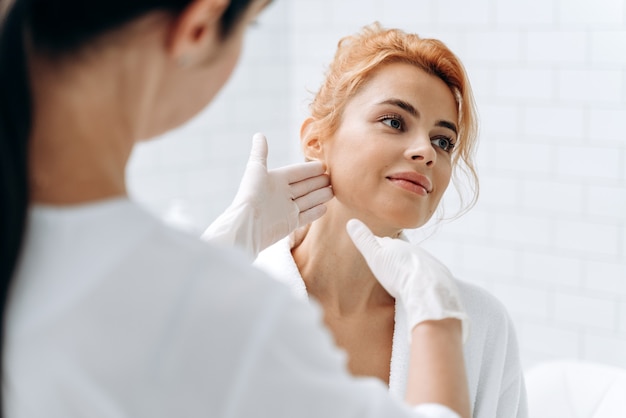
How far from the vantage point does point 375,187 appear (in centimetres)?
165

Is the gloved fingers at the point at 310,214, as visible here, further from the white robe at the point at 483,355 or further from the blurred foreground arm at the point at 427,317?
the blurred foreground arm at the point at 427,317

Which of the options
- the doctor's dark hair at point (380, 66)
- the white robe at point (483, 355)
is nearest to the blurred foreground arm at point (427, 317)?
the white robe at point (483, 355)

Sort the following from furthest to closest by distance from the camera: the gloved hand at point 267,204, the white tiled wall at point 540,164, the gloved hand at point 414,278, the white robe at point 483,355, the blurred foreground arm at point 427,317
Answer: the white tiled wall at point 540,164, the white robe at point 483,355, the gloved hand at point 267,204, the gloved hand at point 414,278, the blurred foreground arm at point 427,317

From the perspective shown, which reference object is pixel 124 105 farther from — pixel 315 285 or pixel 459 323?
pixel 315 285

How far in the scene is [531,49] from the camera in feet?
9.05

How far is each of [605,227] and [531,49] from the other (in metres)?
0.63

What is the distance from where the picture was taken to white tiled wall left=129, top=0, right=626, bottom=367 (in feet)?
8.73

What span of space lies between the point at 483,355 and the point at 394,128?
Answer: 0.48m

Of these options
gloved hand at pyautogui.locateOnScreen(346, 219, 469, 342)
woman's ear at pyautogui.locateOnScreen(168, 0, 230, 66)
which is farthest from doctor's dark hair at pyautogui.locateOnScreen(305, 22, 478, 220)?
woman's ear at pyautogui.locateOnScreen(168, 0, 230, 66)

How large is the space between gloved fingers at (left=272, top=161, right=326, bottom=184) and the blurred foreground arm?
289mm

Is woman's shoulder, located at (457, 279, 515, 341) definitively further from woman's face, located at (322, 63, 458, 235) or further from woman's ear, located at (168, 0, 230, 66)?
woman's ear, located at (168, 0, 230, 66)

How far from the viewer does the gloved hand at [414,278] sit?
112cm

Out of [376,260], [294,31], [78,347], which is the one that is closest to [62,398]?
[78,347]

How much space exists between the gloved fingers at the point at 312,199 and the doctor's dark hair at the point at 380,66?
0.14 m
